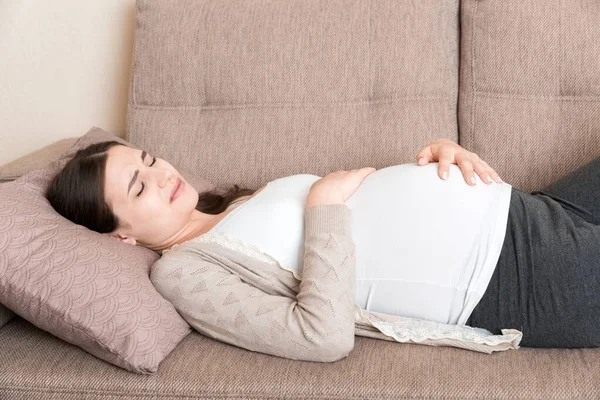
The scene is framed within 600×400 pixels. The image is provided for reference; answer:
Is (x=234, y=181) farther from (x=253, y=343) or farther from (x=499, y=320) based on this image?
(x=499, y=320)

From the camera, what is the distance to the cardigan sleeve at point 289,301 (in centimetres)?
123

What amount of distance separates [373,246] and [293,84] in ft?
2.17

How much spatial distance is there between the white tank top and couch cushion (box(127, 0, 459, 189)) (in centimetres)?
37

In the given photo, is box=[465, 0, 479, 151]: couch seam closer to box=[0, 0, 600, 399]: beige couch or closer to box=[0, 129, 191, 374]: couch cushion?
box=[0, 0, 600, 399]: beige couch

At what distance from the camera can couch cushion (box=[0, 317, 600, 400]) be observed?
1.15m

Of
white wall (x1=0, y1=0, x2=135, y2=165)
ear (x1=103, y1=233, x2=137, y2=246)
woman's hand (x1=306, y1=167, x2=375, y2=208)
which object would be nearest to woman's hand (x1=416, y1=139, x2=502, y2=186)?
woman's hand (x1=306, y1=167, x2=375, y2=208)

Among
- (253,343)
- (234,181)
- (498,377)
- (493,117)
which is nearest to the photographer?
(498,377)

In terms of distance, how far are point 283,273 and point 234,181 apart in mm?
538

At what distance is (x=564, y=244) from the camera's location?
1.28m

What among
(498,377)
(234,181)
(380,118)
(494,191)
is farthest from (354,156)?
(498,377)

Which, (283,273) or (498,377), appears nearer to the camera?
(498,377)

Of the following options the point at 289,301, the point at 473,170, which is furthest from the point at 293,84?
the point at 289,301

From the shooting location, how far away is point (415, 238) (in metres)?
1.33

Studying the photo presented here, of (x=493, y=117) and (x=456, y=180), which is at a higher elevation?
(x=493, y=117)
